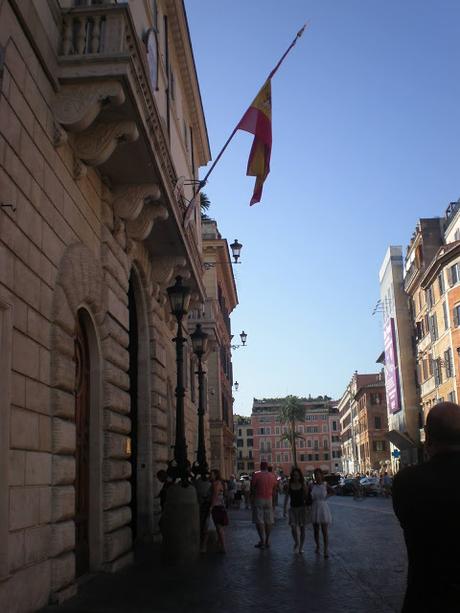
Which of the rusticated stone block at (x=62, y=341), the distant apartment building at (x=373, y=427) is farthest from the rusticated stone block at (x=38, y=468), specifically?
the distant apartment building at (x=373, y=427)

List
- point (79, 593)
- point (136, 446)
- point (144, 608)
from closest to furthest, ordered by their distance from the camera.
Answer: point (144, 608) → point (79, 593) → point (136, 446)

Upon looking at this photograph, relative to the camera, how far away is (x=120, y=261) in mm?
12703

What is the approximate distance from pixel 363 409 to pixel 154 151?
3783 inches

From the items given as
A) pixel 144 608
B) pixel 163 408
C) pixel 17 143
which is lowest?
pixel 144 608

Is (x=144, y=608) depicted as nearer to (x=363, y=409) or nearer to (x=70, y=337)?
(x=70, y=337)

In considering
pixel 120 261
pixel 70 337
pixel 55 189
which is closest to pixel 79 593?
pixel 70 337

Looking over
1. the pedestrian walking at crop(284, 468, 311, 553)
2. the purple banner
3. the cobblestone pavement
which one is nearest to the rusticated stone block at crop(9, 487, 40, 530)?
the cobblestone pavement

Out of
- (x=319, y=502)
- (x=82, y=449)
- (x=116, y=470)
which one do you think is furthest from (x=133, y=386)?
(x=82, y=449)

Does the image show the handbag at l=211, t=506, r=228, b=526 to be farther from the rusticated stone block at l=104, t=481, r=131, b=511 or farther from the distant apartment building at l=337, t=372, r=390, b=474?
the distant apartment building at l=337, t=372, r=390, b=474

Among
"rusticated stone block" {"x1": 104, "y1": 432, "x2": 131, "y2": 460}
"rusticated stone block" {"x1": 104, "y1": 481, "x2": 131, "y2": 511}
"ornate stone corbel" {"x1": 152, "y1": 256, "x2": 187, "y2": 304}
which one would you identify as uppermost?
"ornate stone corbel" {"x1": 152, "y1": 256, "x2": 187, "y2": 304}

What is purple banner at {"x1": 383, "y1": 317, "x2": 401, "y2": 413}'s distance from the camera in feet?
240

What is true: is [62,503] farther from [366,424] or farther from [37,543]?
[366,424]

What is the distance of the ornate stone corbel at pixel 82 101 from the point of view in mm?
9141

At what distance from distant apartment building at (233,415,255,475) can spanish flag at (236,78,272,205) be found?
5401 inches
